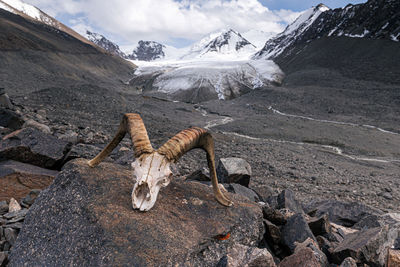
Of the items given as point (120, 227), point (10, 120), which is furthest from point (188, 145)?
point (10, 120)

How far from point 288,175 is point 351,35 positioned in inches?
2845

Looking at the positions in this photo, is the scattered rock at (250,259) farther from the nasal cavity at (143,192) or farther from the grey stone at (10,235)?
the grey stone at (10,235)

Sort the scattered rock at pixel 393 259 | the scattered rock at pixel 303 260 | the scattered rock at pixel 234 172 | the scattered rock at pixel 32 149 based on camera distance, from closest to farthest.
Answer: the scattered rock at pixel 303 260 → the scattered rock at pixel 393 259 → the scattered rock at pixel 32 149 → the scattered rock at pixel 234 172

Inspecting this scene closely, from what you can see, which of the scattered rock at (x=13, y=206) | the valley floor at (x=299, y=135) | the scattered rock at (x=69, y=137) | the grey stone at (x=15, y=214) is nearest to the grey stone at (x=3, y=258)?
the grey stone at (x=15, y=214)

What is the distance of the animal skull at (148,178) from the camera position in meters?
3.11

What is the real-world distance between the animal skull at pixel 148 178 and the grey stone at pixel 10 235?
5.57ft

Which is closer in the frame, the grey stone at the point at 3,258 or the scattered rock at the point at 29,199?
the grey stone at the point at 3,258

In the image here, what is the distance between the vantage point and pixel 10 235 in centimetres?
336

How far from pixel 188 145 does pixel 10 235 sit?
102 inches

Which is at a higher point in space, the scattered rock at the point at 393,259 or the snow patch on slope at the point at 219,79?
the snow patch on slope at the point at 219,79

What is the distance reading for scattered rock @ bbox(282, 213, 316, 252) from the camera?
3774 mm

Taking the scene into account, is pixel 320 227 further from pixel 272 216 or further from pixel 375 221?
pixel 375 221

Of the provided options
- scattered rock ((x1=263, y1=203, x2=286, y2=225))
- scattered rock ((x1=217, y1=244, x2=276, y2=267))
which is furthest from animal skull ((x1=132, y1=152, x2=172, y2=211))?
scattered rock ((x1=263, y1=203, x2=286, y2=225))

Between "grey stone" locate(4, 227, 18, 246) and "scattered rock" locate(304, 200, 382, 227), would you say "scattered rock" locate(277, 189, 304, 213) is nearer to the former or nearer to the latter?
"scattered rock" locate(304, 200, 382, 227)
